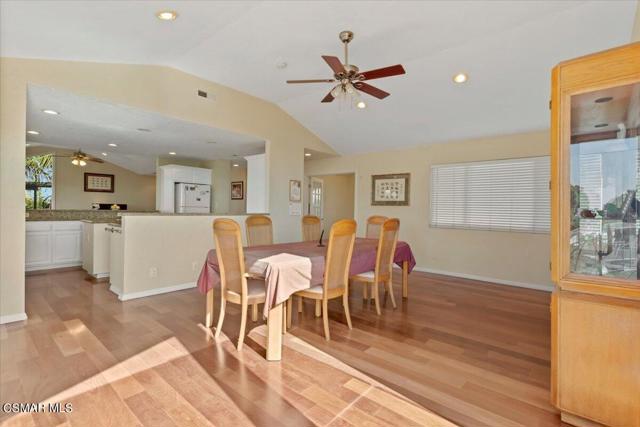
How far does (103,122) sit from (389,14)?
3.83m

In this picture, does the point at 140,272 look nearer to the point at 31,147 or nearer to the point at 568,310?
the point at 568,310

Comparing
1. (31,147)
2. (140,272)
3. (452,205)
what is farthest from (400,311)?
(31,147)

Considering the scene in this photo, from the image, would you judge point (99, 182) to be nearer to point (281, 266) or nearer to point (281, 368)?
point (281, 266)

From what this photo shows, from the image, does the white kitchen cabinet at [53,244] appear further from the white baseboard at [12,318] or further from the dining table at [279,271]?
the dining table at [279,271]

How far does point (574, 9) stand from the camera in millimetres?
2789

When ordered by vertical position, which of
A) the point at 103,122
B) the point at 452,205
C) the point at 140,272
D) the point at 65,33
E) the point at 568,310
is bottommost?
the point at 140,272

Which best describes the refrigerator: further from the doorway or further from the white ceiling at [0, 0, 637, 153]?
the white ceiling at [0, 0, 637, 153]

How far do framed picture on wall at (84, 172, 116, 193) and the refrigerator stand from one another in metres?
2.96

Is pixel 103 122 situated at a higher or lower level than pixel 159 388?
higher

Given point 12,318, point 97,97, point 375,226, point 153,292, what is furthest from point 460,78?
point 12,318

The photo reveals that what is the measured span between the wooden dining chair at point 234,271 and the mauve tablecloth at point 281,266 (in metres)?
0.12

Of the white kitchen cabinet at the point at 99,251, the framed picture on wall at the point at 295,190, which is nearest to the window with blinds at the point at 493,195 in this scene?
the framed picture on wall at the point at 295,190

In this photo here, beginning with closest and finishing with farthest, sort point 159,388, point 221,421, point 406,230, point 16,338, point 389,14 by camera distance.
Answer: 1. point 221,421
2. point 159,388
3. point 16,338
4. point 389,14
5. point 406,230

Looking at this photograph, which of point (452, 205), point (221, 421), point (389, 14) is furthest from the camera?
point (452, 205)
